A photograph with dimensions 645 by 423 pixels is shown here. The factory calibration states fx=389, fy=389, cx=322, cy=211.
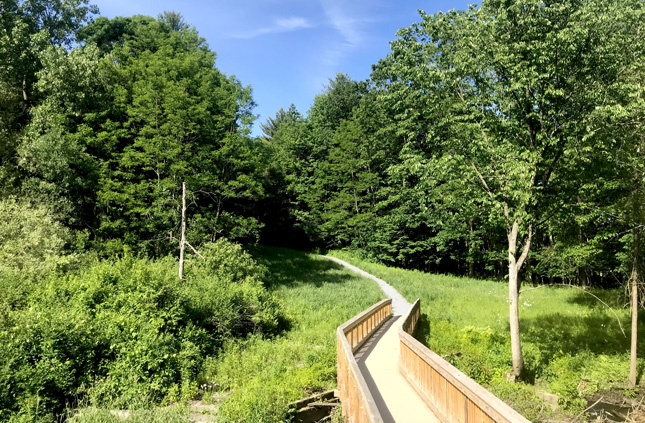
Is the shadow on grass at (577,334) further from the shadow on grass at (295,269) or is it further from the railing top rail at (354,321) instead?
the shadow on grass at (295,269)

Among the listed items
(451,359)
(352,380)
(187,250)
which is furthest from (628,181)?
(187,250)

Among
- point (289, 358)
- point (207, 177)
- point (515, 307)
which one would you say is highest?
point (207, 177)

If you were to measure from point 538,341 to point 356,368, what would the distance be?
43.1ft

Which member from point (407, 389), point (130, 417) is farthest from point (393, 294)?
point (130, 417)

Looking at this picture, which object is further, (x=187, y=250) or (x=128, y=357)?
(x=187, y=250)

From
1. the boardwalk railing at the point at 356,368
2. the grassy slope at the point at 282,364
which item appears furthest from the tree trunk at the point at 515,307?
the grassy slope at the point at 282,364

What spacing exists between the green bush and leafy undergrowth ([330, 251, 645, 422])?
8.08 m

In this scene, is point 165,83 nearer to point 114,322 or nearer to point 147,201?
point 147,201

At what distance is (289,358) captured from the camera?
1316 cm

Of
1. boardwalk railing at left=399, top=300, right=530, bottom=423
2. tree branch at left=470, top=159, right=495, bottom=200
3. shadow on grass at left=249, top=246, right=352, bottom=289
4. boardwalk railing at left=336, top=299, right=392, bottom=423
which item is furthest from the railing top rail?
shadow on grass at left=249, top=246, right=352, bottom=289

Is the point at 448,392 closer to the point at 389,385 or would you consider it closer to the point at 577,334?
the point at 389,385

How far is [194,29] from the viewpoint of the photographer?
148ft

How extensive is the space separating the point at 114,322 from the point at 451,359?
10.9 m

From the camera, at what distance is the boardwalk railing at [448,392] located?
462 cm
